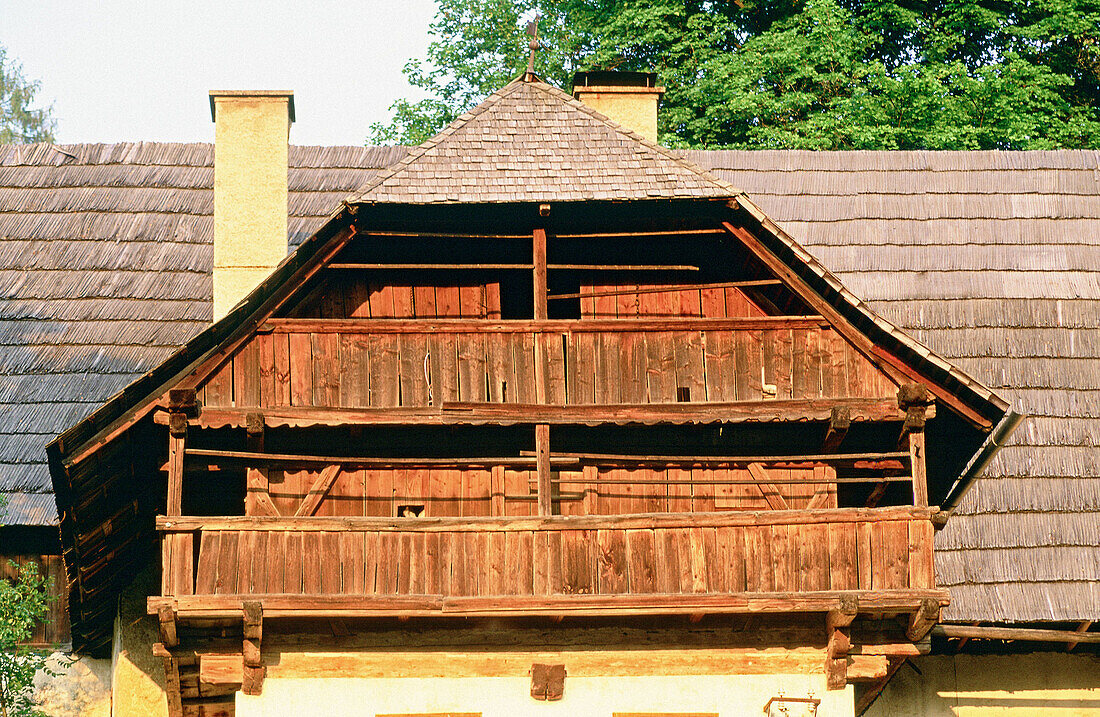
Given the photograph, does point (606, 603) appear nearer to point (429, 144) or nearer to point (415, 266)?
point (415, 266)

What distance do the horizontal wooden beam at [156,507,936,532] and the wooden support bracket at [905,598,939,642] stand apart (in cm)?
72

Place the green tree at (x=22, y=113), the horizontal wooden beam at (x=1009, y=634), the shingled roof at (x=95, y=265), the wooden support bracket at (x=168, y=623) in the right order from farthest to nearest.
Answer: the green tree at (x=22, y=113) → the shingled roof at (x=95, y=265) → the horizontal wooden beam at (x=1009, y=634) → the wooden support bracket at (x=168, y=623)

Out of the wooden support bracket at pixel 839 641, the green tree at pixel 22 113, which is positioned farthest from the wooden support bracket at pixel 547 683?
the green tree at pixel 22 113

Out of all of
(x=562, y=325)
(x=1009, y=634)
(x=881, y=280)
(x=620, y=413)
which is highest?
(x=881, y=280)

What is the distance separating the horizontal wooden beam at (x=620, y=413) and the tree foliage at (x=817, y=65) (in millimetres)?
11255

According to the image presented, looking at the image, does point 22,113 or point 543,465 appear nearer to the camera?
point 543,465

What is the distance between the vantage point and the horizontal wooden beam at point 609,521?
14227 mm

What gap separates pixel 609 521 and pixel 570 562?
18.6 inches

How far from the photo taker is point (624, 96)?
19.3 m

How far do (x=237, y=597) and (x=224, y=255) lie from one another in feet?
12.6

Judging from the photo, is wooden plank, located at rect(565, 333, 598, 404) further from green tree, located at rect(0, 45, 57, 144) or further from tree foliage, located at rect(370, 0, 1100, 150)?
green tree, located at rect(0, 45, 57, 144)

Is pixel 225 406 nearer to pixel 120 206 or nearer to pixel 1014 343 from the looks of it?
pixel 120 206

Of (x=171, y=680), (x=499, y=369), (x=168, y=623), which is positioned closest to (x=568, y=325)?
(x=499, y=369)

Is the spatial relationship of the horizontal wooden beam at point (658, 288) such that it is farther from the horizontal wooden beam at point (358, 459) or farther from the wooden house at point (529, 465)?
the horizontal wooden beam at point (358, 459)
